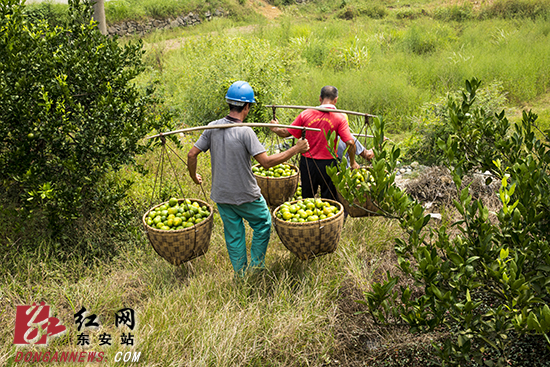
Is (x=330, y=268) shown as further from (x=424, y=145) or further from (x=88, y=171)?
(x=424, y=145)

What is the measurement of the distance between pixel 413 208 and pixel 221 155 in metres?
1.76

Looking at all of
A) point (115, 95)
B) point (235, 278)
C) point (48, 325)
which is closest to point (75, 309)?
point (48, 325)

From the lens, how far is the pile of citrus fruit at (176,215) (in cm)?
345

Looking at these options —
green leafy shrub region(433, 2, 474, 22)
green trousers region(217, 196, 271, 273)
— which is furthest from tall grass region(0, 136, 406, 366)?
green leafy shrub region(433, 2, 474, 22)

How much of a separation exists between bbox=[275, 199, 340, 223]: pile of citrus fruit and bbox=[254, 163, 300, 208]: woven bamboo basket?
755 mm

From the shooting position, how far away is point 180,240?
3.29 m

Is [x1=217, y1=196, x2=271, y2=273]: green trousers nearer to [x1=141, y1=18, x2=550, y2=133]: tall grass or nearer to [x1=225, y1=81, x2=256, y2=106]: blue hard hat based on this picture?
[x1=225, y1=81, x2=256, y2=106]: blue hard hat

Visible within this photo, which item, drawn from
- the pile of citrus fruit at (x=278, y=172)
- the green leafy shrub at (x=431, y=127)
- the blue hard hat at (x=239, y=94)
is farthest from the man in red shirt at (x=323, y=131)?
the green leafy shrub at (x=431, y=127)

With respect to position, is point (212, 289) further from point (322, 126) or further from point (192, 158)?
point (322, 126)

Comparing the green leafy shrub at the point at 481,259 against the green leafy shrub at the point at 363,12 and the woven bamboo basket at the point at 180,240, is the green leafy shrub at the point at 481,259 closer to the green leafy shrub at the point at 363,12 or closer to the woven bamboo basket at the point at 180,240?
the woven bamboo basket at the point at 180,240

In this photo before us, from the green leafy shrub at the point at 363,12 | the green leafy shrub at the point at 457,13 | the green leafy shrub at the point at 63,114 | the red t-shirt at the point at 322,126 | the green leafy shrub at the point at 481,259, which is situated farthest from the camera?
the green leafy shrub at the point at 363,12

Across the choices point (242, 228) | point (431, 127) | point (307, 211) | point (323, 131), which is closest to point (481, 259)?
point (307, 211)

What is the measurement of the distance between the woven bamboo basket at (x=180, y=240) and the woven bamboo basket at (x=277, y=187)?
1072 mm

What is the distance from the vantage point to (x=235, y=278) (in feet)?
11.7
